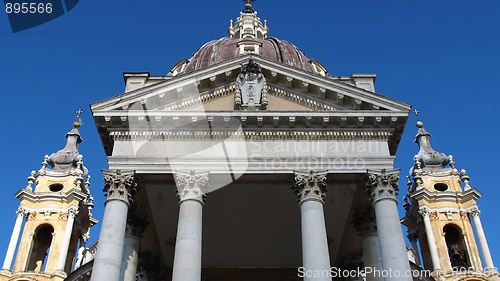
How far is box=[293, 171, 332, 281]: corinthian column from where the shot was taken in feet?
55.6

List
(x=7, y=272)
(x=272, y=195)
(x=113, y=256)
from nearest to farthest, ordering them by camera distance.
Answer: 1. (x=113, y=256)
2. (x=272, y=195)
3. (x=7, y=272)

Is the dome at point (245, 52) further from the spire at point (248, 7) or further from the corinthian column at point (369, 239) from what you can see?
the corinthian column at point (369, 239)

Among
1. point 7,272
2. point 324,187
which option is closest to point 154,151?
point 324,187

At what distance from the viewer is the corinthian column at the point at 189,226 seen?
55.4 ft

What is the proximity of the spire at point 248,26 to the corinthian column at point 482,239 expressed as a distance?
1913 cm

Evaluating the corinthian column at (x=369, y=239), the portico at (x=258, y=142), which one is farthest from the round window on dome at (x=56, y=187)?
the corinthian column at (x=369, y=239)

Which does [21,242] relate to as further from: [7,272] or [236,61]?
[236,61]

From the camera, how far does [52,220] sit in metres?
36.7

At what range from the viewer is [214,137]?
774 inches

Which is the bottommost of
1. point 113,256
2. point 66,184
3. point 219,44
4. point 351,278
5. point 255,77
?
point 113,256

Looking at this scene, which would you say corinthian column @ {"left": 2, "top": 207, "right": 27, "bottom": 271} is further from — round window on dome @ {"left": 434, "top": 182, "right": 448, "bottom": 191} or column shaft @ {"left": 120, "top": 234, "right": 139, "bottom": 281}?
round window on dome @ {"left": 434, "top": 182, "right": 448, "bottom": 191}

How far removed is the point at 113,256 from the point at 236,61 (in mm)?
7805

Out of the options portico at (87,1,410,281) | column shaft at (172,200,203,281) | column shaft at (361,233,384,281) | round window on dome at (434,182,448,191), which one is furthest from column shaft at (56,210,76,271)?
round window on dome at (434,182,448,191)

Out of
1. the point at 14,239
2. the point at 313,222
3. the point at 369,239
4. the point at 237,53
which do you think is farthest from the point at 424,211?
the point at 14,239
